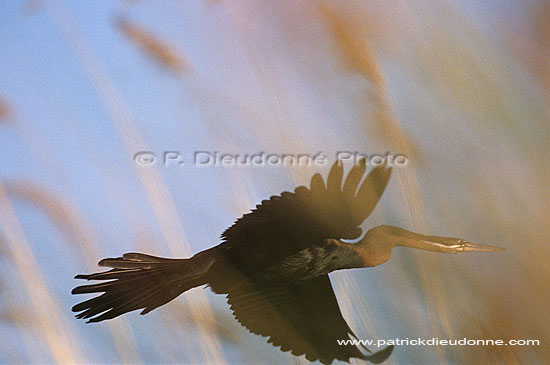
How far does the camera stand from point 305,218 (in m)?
2.32

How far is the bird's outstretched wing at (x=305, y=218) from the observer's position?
2195 mm

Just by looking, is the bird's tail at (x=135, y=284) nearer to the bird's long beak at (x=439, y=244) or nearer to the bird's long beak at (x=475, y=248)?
the bird's long beak at (x=439, y=244)

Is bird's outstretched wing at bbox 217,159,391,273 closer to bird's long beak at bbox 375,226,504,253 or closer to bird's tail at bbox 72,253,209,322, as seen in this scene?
bird's tail at bbox 72,253,209,322

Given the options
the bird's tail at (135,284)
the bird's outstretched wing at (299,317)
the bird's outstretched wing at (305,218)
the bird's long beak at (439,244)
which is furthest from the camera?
the bird's long beak at (439,244)

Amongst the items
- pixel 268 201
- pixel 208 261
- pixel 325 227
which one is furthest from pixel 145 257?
pixel 325 227

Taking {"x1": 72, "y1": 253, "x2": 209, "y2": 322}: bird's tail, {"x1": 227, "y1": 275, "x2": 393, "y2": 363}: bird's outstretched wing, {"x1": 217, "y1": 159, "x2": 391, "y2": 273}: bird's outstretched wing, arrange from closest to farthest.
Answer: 1. {"x1": 217, "y1": 159, "x2": 391, "y2": 273}: bird's outstretched wing
2. {"x1": 72, "y1": 253, "x2": 209, "y2": 322}: bird's tail
3. {"x1": 227, "y1": 275, "x2": 393, "y2": 363}: bird's outstretched wing

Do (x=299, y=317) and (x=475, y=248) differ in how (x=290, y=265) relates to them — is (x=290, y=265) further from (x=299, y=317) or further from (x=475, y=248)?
(x=475, y=248)

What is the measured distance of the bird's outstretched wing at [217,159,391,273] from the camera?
220 cm

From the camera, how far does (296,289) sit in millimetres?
2750

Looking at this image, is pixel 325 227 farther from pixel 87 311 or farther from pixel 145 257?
pixel 87 311

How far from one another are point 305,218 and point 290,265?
0.40m

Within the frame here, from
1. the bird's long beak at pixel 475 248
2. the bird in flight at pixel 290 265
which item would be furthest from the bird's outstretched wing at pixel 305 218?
the bird's long beak at pixel 475 248

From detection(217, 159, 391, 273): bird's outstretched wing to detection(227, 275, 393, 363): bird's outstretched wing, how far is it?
19cm

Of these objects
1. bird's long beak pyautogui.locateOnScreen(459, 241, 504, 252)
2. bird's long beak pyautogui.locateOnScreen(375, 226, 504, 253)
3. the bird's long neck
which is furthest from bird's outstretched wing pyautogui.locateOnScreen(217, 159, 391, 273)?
bird's long beak pyautogui.locateOnScreen(459, 241, 504, 252)
